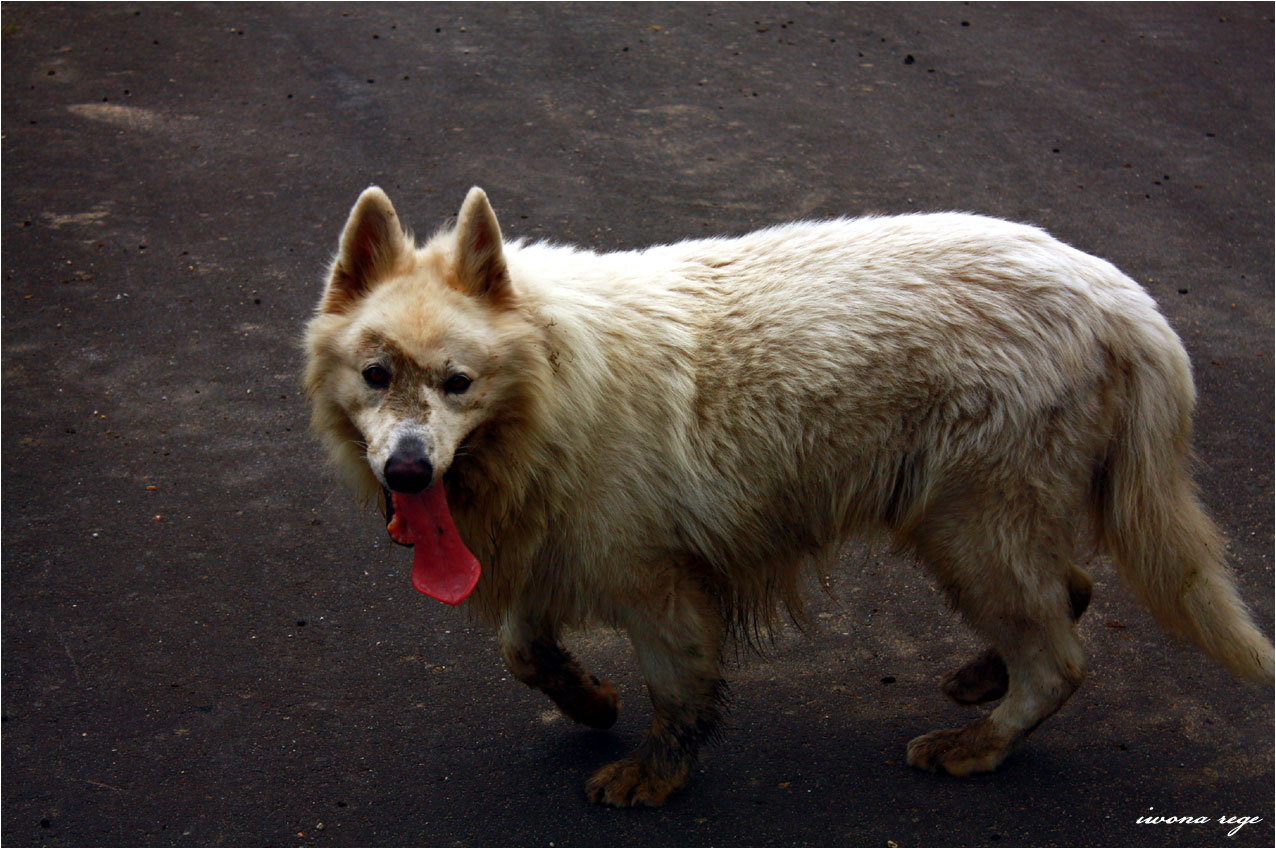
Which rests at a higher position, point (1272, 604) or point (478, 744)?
point (1272, 604)

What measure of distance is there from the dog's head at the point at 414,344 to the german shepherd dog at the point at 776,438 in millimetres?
12

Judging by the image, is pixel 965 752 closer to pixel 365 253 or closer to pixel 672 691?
pixel 672 691

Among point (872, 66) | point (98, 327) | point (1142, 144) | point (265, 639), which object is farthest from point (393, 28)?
point (265, 639)

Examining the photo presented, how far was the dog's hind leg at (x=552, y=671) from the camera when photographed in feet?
13.9

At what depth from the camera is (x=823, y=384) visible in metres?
3.87

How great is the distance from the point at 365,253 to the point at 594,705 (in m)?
1.89

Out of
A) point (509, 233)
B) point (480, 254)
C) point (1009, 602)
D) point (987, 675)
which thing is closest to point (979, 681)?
point (987, 675)

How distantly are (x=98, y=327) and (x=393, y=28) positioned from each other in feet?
16.6

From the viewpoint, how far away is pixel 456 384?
3.50 metres

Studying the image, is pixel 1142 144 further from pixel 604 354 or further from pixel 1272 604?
pixel 604 354

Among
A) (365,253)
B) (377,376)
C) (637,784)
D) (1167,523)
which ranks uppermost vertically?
(365,253)

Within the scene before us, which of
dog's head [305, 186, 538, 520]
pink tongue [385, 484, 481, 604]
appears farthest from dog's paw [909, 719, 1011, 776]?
dog's head [305, 186, 538, 520]
